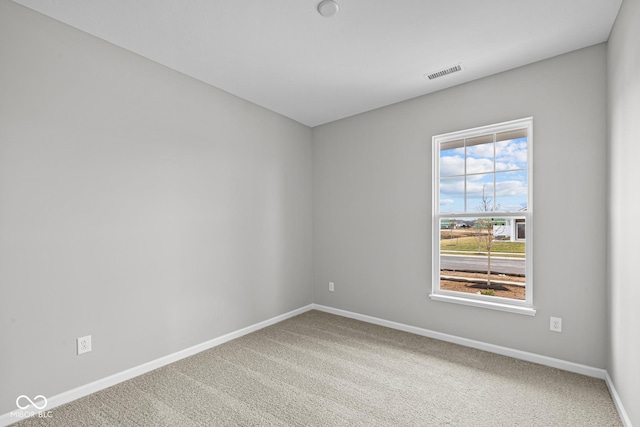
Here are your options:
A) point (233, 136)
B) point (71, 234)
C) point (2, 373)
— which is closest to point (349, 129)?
point (233, 136)

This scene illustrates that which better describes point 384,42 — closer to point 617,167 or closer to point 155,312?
point 617,167

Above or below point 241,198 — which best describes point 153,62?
above

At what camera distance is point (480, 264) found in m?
3.13

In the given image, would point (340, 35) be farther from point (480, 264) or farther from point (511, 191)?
point (480, 264)

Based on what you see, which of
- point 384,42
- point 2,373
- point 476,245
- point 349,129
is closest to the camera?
point 2,373

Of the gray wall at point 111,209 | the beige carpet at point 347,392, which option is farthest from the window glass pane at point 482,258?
the gray wall at point 111,209

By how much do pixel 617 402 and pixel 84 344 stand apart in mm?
3677

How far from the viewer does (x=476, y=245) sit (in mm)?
3146

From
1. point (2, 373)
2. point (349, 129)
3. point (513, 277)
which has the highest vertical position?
point (349, 129)

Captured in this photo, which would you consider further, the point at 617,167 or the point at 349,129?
the point at 349,129

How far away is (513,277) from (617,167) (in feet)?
4.07

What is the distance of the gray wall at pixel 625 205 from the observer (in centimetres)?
172

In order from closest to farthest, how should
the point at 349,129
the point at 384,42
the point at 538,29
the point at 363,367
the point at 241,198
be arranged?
the point at 538,29 → the point at 384,42 → the point at 363,367 → the point at 241,198 → the point at 349,129

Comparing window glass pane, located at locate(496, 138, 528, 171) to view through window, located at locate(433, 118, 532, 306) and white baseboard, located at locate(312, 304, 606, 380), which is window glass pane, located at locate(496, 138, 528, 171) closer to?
view through window, located at locate(433, 118, 532, 306)
